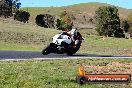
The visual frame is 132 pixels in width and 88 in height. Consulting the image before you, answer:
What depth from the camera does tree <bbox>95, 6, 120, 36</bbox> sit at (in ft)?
510

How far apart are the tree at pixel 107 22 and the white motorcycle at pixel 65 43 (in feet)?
406

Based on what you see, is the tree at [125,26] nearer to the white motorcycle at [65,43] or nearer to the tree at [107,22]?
the tree at [107,22]

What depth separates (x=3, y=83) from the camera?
16109 mm

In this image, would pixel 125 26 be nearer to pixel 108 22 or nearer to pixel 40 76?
pixel 108 22

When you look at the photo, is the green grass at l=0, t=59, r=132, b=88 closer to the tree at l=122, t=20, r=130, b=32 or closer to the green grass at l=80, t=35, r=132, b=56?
the green grass at l=80, t=35, r=132, b=56

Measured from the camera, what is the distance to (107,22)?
159000mm

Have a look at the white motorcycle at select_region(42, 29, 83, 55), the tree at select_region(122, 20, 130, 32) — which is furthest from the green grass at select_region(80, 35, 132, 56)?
the tree at select_region(122, 20, 130, 32)

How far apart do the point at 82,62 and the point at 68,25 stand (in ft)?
455

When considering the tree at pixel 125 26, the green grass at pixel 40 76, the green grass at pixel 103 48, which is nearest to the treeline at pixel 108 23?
the tree at pixel 125 26

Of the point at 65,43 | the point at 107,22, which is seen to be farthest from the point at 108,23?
the point at 65,43

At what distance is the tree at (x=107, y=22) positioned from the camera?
6122 inches

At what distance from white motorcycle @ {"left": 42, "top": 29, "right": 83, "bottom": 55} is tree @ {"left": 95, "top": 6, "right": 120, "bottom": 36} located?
124 metres

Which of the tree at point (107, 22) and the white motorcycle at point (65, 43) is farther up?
the white motorcycle at point (65, 43)

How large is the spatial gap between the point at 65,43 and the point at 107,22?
13072 centimetres
